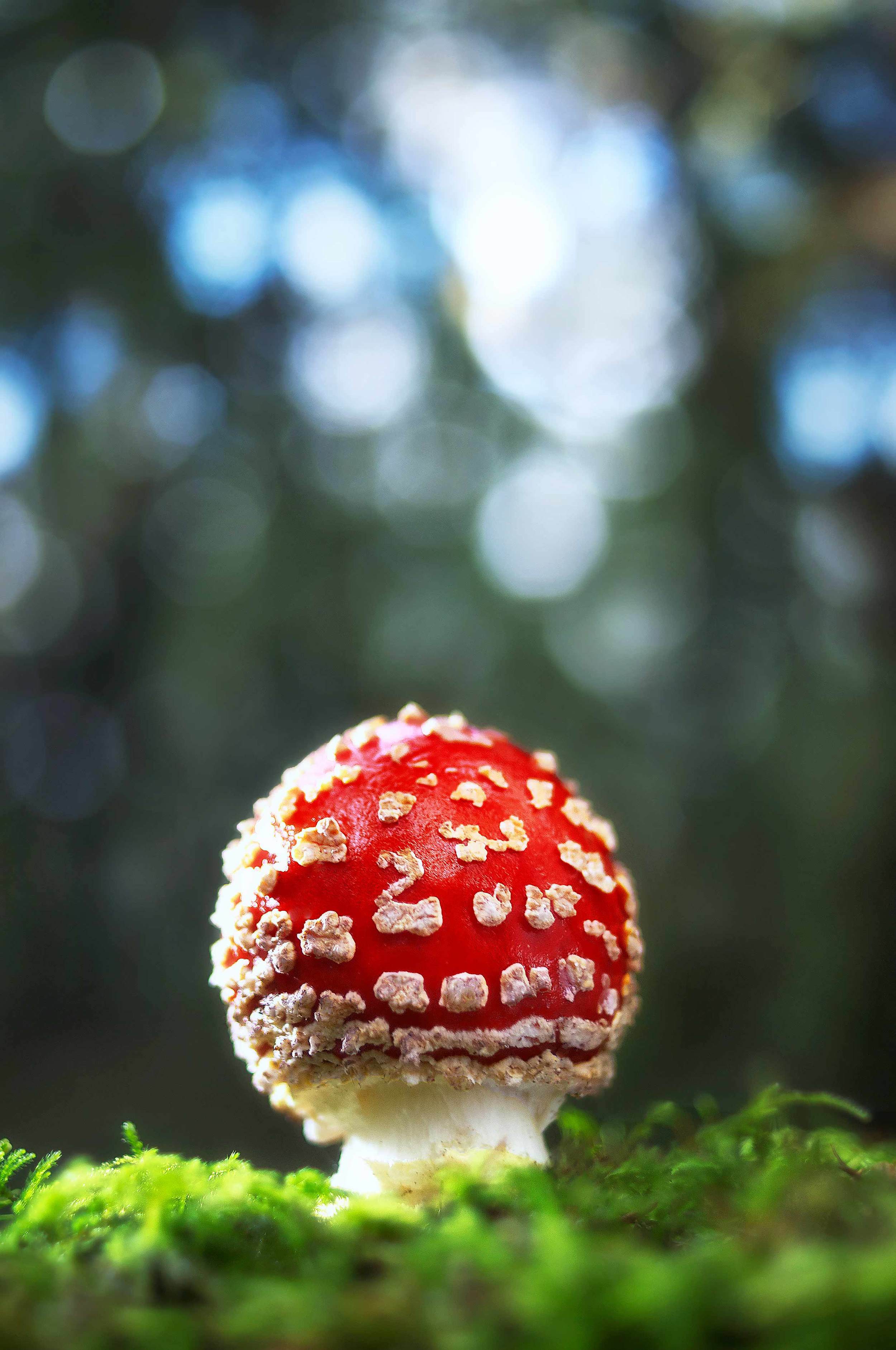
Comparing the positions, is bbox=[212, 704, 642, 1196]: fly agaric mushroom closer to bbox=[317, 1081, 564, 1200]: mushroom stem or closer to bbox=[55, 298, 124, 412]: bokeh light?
bbox=[317, 1081, 564, 1200]: mushroom stem

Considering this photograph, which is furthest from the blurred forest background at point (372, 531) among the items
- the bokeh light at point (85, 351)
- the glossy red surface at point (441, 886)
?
the glossy red surface at point (441, 886)

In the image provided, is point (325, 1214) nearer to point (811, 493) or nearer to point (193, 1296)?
point (193, 1296)

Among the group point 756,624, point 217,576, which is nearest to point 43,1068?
point 217,576

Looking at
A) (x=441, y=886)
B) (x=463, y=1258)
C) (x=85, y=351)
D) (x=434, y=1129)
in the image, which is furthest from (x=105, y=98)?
(x=463, y=1258)

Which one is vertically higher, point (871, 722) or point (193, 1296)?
point (871, 722)

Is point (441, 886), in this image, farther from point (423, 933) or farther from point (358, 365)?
point (358, 365)

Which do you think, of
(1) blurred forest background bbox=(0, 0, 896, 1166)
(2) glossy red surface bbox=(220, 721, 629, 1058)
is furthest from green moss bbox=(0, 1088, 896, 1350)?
(1) blurred forest background bbox=(0, 0, 896, 1166)
